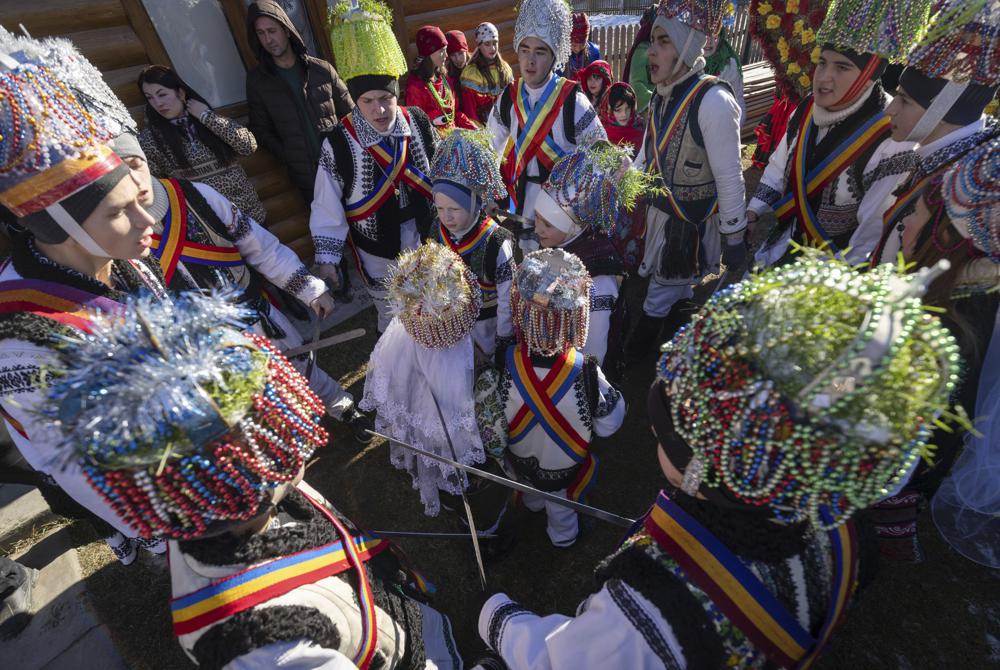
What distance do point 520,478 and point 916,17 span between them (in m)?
3.28

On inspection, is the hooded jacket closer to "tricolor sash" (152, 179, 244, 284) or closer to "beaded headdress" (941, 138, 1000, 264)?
"tricolor sash" (152, 179, 244, 284)

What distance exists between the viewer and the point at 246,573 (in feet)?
4.02

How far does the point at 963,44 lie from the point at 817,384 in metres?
2.41

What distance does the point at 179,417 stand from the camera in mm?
985

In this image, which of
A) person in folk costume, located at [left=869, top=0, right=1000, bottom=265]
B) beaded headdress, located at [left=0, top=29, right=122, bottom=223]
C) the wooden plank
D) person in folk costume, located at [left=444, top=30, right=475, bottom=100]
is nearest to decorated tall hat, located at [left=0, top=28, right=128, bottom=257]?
beaded headdress, located at [left=0, top=29, right=122, bottom=223]

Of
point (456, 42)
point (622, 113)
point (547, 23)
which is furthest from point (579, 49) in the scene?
point (547, 23)

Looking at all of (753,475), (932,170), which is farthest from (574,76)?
(753,475)

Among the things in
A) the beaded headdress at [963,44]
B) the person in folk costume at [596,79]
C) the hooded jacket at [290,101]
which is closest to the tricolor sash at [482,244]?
the hooded jacket at [290,101]

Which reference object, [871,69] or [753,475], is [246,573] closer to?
[753,475]

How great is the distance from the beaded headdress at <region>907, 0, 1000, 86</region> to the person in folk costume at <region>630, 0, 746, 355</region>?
0.99 metres

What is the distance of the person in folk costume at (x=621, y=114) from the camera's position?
17.5 ft

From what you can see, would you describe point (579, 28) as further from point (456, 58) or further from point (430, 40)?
point (430, 40)

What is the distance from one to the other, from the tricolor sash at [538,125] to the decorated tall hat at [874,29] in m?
1.78

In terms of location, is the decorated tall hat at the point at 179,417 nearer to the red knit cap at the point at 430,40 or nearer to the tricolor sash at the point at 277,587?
the tricolor sash at the point at 277,587
